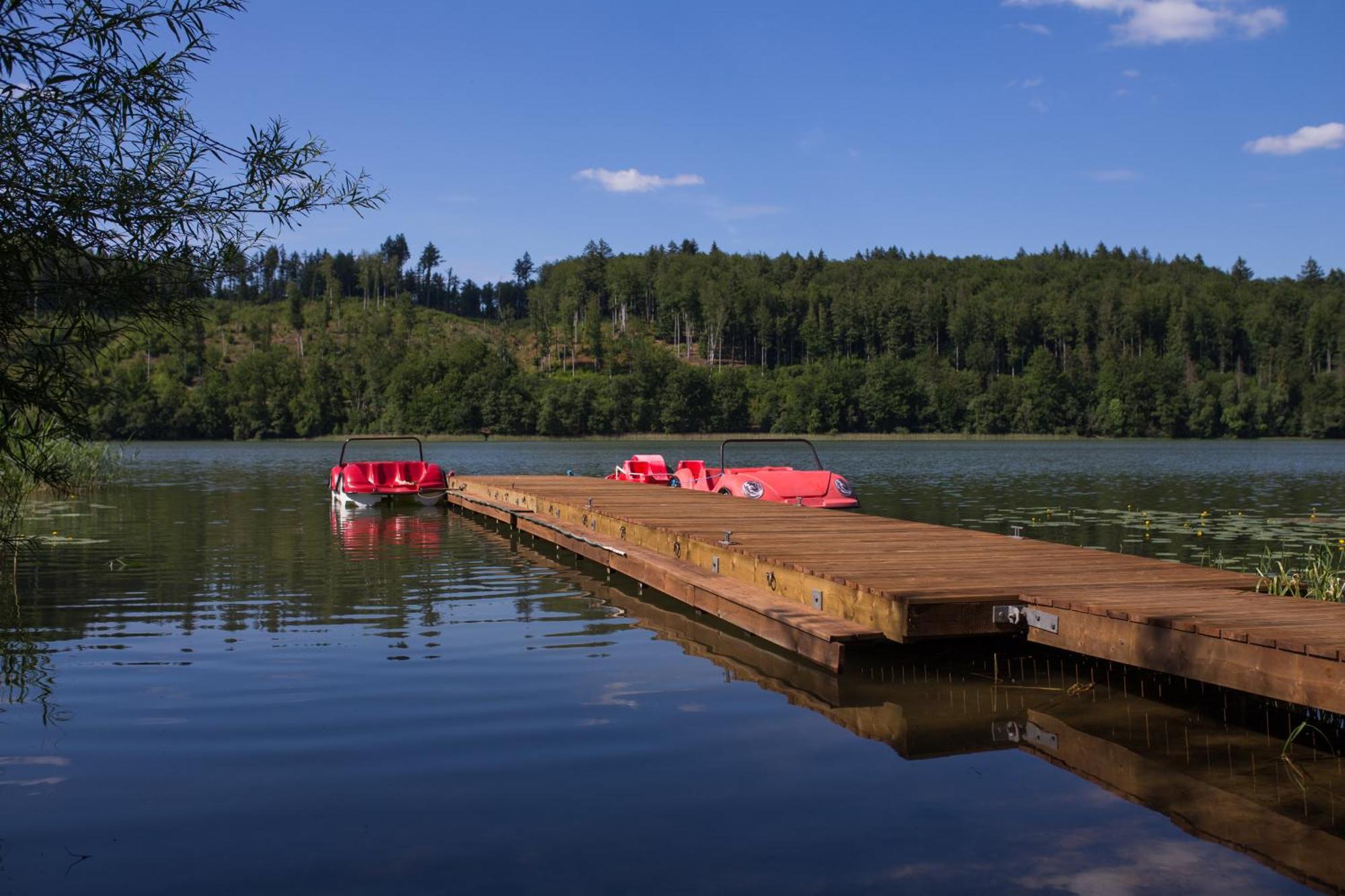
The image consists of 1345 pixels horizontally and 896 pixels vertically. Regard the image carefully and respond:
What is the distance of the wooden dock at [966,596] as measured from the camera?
5.83 meters

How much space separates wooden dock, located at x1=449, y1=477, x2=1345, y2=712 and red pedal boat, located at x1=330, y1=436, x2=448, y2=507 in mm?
10507

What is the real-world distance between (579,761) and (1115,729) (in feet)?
10.3

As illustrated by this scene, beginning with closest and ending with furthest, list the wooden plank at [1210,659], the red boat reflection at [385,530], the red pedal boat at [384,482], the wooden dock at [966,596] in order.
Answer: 1. the wooden plank at [1210,659]
2. the wooden dock at [966,596]
3. the red boat reflection at [385,530]
4. the red pedal boat at [384,482]

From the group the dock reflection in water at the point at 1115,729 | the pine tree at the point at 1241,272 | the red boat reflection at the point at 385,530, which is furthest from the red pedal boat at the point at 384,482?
the pine tree at the point at 1241,272

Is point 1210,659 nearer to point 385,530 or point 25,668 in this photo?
point 25,668

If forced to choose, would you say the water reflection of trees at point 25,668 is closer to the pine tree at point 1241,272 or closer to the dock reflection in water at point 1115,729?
the dock reflection in water at point 1115,729

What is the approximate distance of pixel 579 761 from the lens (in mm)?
5941

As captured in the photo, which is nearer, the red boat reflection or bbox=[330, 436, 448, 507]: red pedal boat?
the red boat reflection

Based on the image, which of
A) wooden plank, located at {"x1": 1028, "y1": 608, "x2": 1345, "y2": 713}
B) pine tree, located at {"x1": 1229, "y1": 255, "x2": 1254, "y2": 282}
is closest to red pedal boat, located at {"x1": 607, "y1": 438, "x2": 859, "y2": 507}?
wooden plank, located at {"x1": 1028, "y1": 608, "x2": 1345, "y2": 713}

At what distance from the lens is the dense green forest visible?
118625 mm

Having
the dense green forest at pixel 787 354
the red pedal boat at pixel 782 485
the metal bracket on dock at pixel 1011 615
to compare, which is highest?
the dense green forest at pixel 787 354

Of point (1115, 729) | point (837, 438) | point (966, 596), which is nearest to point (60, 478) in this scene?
point (966, 596)

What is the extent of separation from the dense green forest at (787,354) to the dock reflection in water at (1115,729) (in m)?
94.5

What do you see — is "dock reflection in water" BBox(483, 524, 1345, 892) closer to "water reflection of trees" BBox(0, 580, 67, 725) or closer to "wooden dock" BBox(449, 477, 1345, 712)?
"wooden dock" BBox(449, 477, 1345, 712)
